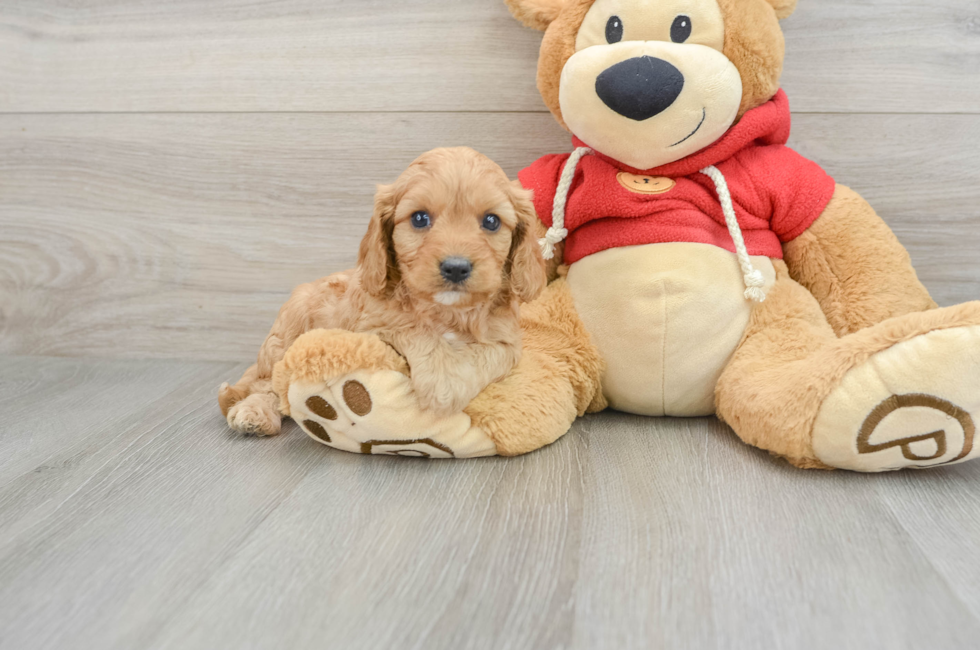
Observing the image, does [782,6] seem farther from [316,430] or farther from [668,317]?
[316,430]

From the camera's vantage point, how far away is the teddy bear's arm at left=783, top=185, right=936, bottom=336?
4.47 ft

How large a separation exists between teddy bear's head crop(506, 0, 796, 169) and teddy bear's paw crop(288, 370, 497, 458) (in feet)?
1.94

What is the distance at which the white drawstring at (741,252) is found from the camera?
1.33 m

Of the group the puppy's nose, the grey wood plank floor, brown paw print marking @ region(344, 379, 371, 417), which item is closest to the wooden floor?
the grey wood plank floor

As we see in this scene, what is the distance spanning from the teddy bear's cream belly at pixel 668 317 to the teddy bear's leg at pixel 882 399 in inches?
5.6

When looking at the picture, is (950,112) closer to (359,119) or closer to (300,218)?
(359,119)

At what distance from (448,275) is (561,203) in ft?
1.44

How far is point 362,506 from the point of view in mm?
1109

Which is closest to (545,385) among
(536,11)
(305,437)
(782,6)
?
(305,437)

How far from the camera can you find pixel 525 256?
1222 mm

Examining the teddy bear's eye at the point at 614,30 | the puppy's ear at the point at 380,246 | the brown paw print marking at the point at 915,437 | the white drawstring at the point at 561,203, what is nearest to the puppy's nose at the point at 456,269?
the puppy's ear at the point at 380,246

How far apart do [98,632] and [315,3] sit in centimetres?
142

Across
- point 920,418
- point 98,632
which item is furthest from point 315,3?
point 920,418

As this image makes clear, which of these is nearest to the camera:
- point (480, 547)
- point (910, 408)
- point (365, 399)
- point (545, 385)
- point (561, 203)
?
point (480, 547)
